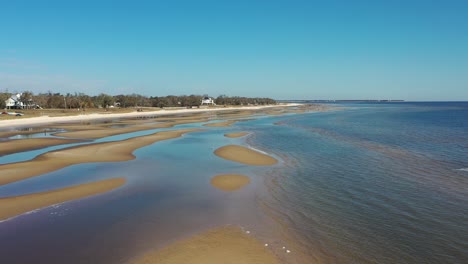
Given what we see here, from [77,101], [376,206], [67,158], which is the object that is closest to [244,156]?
[376,206]

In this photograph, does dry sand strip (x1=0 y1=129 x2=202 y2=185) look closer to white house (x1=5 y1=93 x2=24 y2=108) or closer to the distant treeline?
the distant treeline

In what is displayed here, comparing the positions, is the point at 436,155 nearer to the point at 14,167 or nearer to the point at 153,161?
the point at 153,161

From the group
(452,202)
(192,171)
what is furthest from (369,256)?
(192,171)

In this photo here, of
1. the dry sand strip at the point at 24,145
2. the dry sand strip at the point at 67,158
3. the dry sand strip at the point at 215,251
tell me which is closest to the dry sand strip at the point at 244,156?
the dry sand strip at the point at 67,158

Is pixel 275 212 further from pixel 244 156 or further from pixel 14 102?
pixel 14 102

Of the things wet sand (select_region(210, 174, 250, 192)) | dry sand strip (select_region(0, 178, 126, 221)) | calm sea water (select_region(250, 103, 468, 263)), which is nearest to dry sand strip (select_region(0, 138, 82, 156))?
dry sand strip (select_region(0, 178, 126, 221))

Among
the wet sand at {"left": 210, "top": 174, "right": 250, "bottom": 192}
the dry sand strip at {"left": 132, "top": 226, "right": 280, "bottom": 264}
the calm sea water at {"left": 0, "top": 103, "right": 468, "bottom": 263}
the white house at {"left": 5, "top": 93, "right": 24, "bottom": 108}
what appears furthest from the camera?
the white house at {"left": 5, "top": 93, "right": 24, "bottom": 108}
